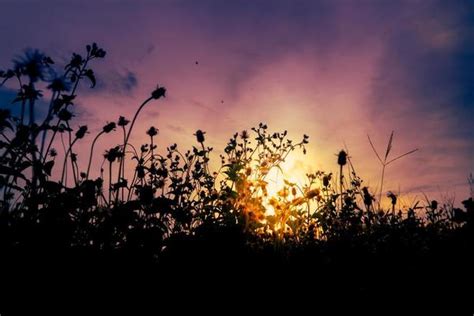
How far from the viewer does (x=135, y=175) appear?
15.9 feet

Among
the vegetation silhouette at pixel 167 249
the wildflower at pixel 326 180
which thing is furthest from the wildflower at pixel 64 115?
the wildflower at pixel 326 180

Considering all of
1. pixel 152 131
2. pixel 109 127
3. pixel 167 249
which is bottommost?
pixel 167 249

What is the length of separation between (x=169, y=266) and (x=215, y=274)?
42 centimetres

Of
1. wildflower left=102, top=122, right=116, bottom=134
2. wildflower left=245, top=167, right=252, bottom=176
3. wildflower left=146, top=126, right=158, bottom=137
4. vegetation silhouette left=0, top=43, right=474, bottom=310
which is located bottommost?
vegetation silhouette left=0, top=43, right=474, bottom=310

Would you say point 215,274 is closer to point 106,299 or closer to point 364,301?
point 106,299

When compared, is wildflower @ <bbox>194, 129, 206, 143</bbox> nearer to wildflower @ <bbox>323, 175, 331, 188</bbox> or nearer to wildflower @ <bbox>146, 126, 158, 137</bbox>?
wildflower @ <bbox>146, 126, 158, 137</bbox>

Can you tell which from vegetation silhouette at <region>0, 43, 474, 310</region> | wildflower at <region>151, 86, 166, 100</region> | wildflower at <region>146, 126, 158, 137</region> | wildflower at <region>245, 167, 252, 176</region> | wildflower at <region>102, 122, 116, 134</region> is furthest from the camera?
wildflower at <region>146, 126, 158, 137</region>

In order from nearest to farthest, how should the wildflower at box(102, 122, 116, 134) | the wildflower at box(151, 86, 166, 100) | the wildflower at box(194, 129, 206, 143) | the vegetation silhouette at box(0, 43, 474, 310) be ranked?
the vegetation silhouette at box(0, 43, 474, 310) → the wildflower at box(151, 86, 166, 100) → the wildflower at box(102, 122, 116, 134) → the wildflower at box(194, 129, 206, 143)

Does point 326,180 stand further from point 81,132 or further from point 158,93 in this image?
point 81,132

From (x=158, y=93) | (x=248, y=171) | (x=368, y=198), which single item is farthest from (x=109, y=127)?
(x=368, y=198)

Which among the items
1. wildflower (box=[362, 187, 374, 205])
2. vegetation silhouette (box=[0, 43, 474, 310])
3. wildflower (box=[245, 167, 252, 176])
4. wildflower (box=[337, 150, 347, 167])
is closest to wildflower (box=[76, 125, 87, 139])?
vegetation silhouette (box=[0, 43, 474, 310])

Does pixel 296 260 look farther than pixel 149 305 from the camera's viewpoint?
Yes

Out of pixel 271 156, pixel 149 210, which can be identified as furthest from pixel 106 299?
pixel 271 156

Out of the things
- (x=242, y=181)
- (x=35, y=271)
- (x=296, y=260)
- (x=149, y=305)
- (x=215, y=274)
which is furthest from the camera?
(x=242, y=181)
